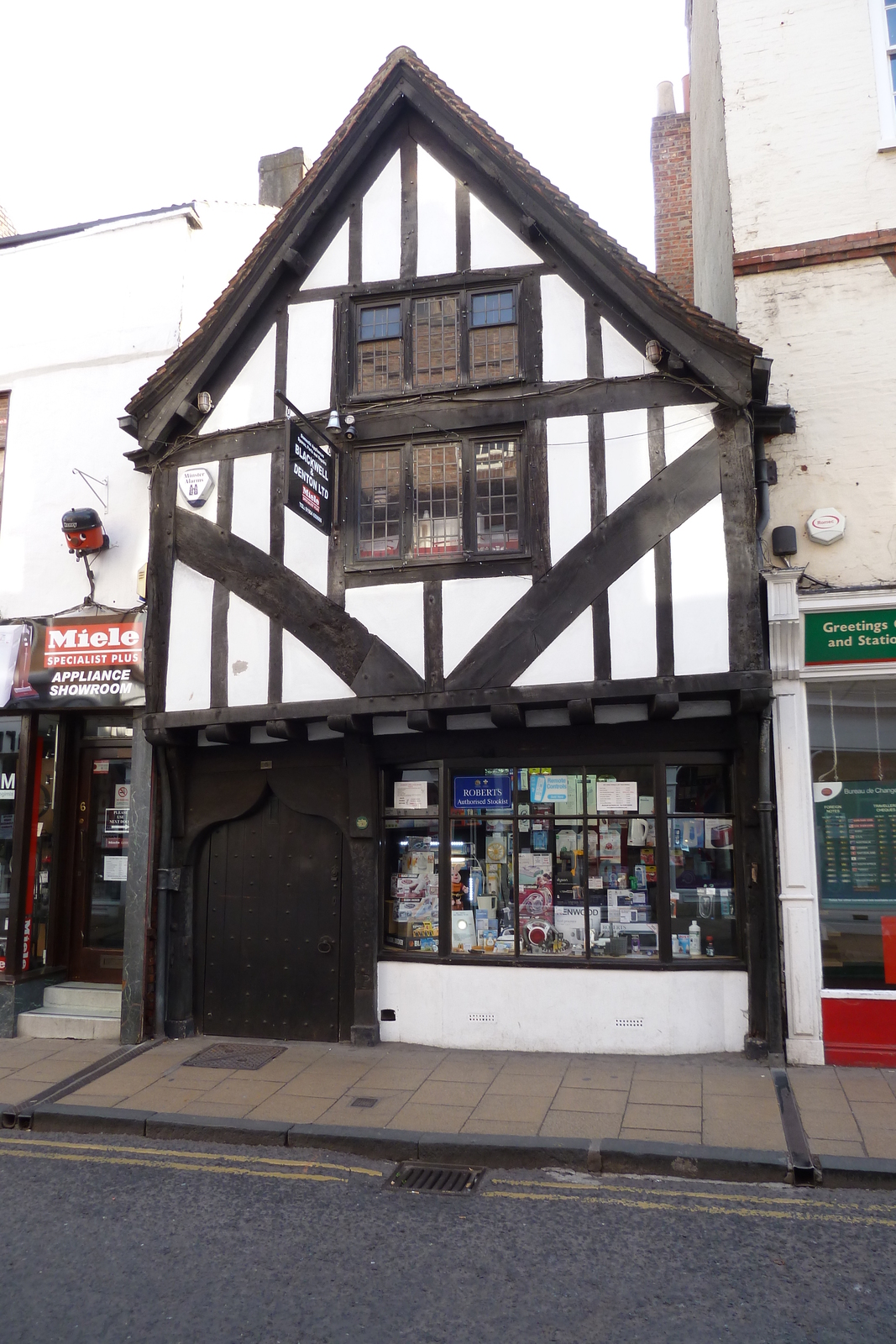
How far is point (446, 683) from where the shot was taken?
8273 millimetres

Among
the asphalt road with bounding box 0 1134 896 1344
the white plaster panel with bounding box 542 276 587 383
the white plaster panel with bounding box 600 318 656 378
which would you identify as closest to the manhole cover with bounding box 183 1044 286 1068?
the asphalt road with bounding box 0 1134 896 1344

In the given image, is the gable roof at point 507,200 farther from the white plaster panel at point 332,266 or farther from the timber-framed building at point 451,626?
the white plaster panel at point 332,266

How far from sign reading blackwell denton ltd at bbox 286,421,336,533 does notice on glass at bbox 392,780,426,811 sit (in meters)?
2.50

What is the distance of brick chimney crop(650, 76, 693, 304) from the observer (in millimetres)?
13836

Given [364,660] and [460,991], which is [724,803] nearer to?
[460,991]

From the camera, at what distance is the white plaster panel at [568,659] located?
316 inches

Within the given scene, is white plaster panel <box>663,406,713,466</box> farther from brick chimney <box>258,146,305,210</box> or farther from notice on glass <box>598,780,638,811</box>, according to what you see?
brick chimney <box>258,146,305,210</box>

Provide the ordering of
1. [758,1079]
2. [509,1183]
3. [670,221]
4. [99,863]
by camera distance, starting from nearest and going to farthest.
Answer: [509,1183] → [758,1079] → [99,863] → [670,221]

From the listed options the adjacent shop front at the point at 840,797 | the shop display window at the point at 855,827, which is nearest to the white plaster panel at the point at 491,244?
the adjacent shop front at the point at 840,797

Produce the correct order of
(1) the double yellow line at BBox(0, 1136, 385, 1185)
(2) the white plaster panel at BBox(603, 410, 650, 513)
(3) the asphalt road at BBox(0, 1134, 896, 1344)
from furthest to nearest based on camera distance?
(2) the white plaster panel at BBox(603, 410, 650, 513)
(1) the double yellow line at BBox(0, 1136, 385, 1185)
(3) the asphalt road at BBox(0, 1134, 896, 1344)

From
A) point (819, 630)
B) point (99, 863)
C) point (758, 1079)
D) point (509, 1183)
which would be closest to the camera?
point (509, 1183)

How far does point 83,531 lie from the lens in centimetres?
981

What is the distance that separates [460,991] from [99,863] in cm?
431

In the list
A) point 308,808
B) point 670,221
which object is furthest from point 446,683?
point 670,221
